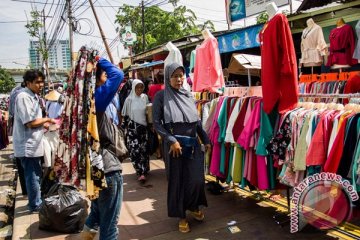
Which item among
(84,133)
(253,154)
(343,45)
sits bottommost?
(253,154)

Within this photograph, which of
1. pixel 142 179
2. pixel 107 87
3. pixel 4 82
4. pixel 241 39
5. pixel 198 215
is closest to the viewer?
pixel 107 87

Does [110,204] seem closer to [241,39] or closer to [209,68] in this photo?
[209,68]

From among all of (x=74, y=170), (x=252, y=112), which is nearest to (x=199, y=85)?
(x=252, y=112)

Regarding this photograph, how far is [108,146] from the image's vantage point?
2602mm

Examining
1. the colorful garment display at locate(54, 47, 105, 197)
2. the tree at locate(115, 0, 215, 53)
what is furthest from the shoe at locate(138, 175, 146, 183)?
the tree at locate(115, 0, 215, 53)

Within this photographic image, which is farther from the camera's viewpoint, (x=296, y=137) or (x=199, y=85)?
(x=199, y=85)

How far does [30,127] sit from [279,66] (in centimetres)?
305

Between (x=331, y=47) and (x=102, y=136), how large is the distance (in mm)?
5104

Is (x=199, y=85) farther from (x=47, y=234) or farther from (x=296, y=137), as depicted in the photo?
(x=47, y=234)

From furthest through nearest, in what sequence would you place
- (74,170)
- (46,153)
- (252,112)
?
(46,153) → (252,112) → (74,170)

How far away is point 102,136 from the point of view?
2.58 metres

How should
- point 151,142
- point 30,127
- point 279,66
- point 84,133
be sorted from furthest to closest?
1. point 151,142
2. point 30,127
3. point 279,66
4. point 84,133

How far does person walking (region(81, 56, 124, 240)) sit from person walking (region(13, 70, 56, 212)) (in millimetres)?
1898

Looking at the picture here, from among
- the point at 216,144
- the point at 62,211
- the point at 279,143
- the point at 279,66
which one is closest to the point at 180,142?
the point at 216,144
